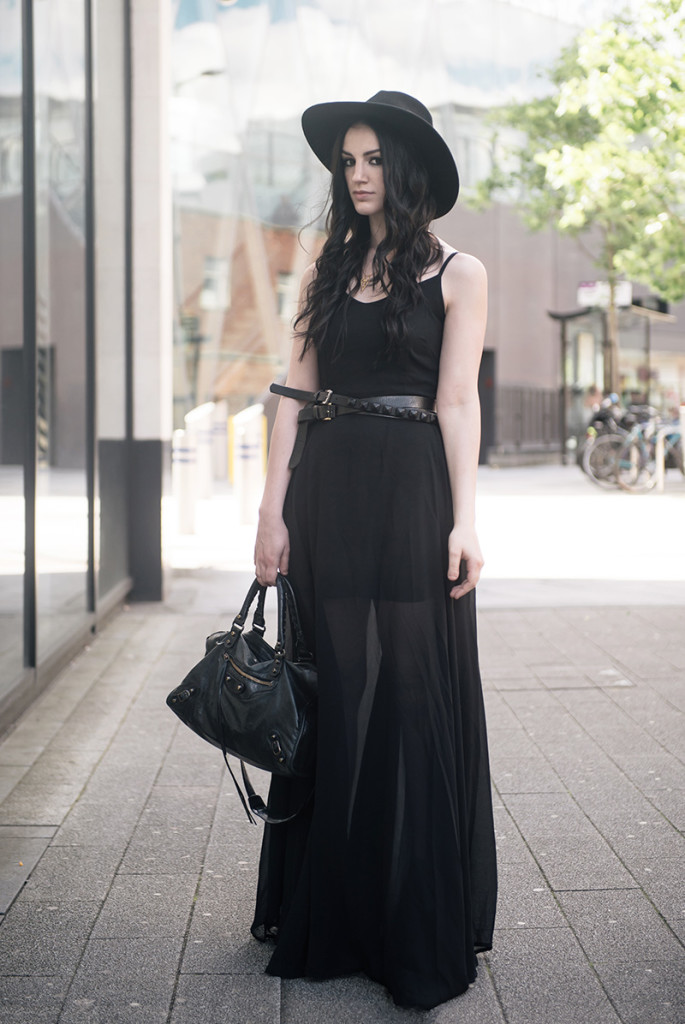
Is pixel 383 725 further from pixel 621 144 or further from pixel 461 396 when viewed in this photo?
pixel 621 144

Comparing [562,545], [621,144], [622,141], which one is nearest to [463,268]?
[562,545]

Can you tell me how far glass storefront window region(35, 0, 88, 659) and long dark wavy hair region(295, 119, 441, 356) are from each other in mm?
2964

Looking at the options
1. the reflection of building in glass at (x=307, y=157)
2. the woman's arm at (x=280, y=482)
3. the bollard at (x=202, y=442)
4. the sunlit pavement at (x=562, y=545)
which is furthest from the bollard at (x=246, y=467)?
the woman's arm at (x=280, y=482)

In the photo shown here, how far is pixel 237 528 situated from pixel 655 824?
10216mm

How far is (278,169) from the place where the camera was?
27.4 meters

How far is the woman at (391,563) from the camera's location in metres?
2.87

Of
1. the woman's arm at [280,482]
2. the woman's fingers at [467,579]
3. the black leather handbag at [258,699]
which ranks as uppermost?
the woman's arm at [280,482]

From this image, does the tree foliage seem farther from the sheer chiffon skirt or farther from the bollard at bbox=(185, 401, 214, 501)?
the sheer chiffon skirt

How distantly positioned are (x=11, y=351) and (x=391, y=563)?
9.07ft

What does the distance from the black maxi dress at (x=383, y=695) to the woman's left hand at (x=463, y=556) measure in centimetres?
4

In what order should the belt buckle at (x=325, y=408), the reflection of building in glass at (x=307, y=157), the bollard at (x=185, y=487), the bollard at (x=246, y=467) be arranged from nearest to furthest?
the belt buckle at (x=325, y=408), the bollard at (x=185, y=487), the bollard at (x=246, y=467), the reflection of building in glass at (x=307, y=157)

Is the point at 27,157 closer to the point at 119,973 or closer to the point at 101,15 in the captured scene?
the point at 101,15

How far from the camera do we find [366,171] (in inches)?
115

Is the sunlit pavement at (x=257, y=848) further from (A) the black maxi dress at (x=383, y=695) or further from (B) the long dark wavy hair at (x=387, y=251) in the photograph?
(B) the long dark wavy hair at (x=387, y=251)
